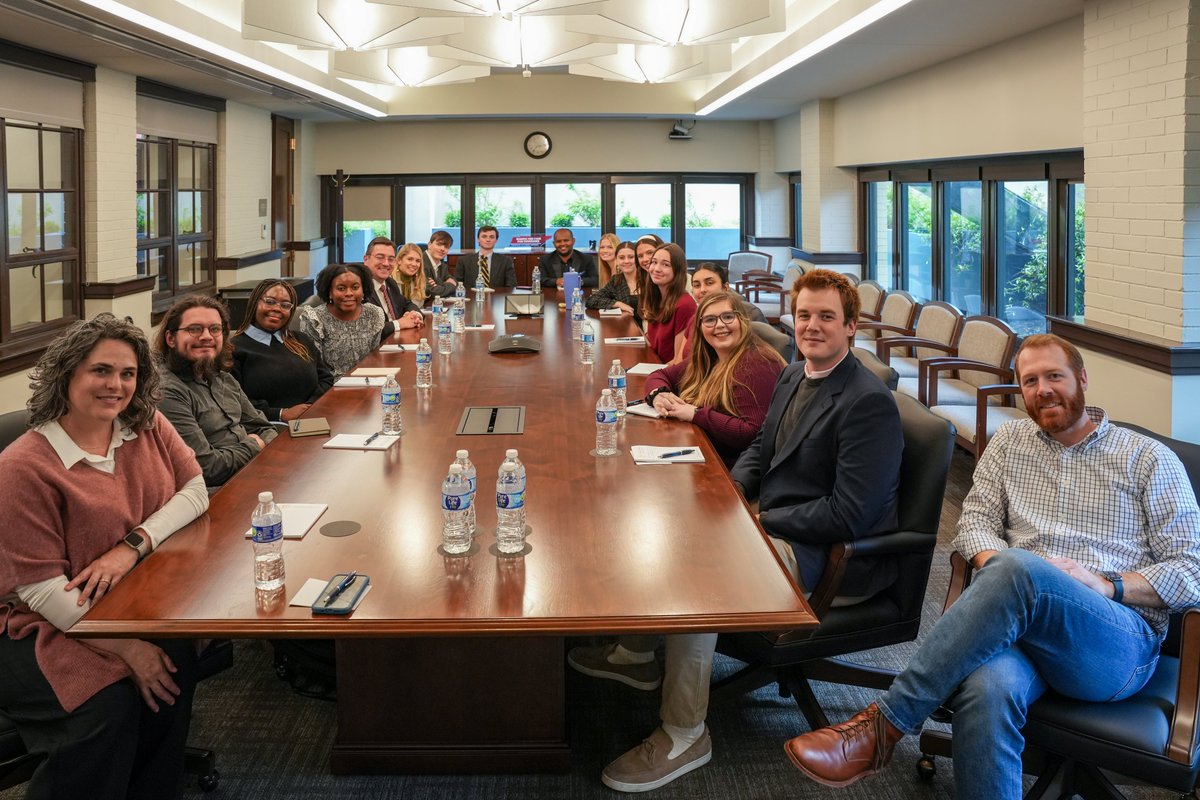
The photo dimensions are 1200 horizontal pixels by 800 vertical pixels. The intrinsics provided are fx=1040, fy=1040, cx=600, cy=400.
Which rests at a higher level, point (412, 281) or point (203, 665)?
point (412, 281)

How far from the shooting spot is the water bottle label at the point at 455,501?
8.01 ft

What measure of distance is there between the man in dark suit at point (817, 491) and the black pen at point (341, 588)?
100cm

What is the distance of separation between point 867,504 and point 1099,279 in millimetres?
3303

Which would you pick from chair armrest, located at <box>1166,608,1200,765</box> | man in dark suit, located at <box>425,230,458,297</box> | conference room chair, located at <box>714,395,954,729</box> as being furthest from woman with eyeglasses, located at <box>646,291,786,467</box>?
man in dark suit, located at <box>425,230,458,297</box>

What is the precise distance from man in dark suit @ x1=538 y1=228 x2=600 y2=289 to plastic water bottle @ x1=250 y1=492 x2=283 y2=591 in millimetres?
8183

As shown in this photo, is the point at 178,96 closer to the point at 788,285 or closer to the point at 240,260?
the point at 240,260

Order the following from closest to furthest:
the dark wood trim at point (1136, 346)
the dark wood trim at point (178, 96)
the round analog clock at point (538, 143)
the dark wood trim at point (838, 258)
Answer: the dark wood trim at point (1136, 346)
the dark wood trim at point (178, 96)
the dark wood trim at point (838, 258)
the round analog clock at point (538, 143)

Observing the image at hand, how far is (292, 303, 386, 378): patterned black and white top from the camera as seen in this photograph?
18.7 feet

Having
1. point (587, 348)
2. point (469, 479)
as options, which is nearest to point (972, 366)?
point (587, 348)

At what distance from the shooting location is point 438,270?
32.9 feet

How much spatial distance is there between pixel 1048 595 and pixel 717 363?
73.3 inches

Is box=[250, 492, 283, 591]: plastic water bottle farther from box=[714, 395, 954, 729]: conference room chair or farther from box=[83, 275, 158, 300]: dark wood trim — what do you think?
box=[83, 275, 158, 300]: dark wood trim

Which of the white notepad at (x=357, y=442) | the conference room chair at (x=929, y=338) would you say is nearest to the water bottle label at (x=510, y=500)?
the white notepad at (x=357, y=442)

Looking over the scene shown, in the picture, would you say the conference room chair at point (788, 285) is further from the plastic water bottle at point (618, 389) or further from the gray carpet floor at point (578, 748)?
the gray carpet floor at point (578, 748)
